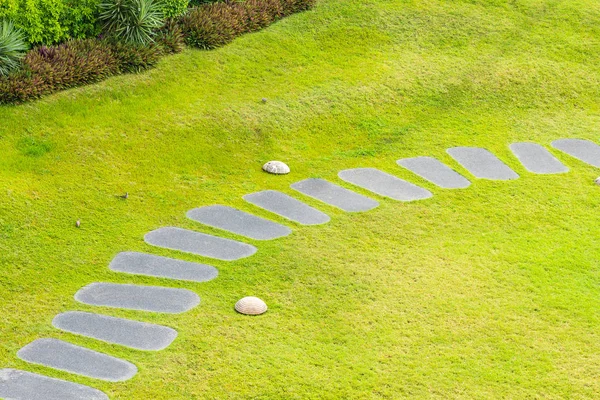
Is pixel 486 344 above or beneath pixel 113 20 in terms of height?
beneath

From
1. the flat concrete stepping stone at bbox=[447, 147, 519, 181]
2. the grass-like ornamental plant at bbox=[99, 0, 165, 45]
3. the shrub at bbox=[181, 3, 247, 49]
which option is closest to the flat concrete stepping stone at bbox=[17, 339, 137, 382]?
the flat concrete stepping stone at bbox=[447, 147, 519, 181]

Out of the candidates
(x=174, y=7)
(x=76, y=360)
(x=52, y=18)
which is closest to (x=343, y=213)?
(x=76, y=360)

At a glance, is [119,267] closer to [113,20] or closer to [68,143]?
[68,143]

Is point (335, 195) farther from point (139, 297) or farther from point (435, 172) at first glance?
point (139, 297)

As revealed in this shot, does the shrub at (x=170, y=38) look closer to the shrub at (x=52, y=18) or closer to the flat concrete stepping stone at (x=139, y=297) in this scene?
the shrub at (x=52, y=18)

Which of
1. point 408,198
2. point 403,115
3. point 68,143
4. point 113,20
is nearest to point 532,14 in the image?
point 403,115

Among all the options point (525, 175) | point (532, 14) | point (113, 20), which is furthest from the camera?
point (532, 14)
